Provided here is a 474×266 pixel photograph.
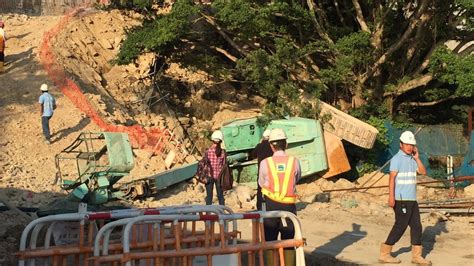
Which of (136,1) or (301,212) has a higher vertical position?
(136,1)

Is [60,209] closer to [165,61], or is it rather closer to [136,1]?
[136,1]

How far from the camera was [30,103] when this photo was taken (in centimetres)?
2184

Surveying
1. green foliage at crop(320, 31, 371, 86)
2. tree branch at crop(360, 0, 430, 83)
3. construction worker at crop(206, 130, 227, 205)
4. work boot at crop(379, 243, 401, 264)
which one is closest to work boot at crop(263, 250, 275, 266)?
work boot at crop(379, 243, 401, 264)

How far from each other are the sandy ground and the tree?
3754 mm

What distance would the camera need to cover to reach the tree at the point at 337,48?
74.7 feet

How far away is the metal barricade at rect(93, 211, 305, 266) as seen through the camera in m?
6.88

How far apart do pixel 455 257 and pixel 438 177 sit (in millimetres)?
10475

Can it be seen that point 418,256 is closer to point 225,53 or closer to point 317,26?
point 317,26

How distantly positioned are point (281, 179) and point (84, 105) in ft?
49.0

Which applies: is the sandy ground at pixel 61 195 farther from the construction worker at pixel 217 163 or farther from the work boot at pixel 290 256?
the work boot at pixel 290 256

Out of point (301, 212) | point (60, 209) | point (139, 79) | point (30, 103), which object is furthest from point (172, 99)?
point (60, 209)

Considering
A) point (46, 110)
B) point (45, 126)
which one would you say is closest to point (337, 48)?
point (46, 110)

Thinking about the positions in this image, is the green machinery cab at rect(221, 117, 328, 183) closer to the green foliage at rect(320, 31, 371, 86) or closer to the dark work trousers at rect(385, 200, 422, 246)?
the green foliage at rect(320, 31, 371, 86)

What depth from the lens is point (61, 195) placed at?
1634cm
